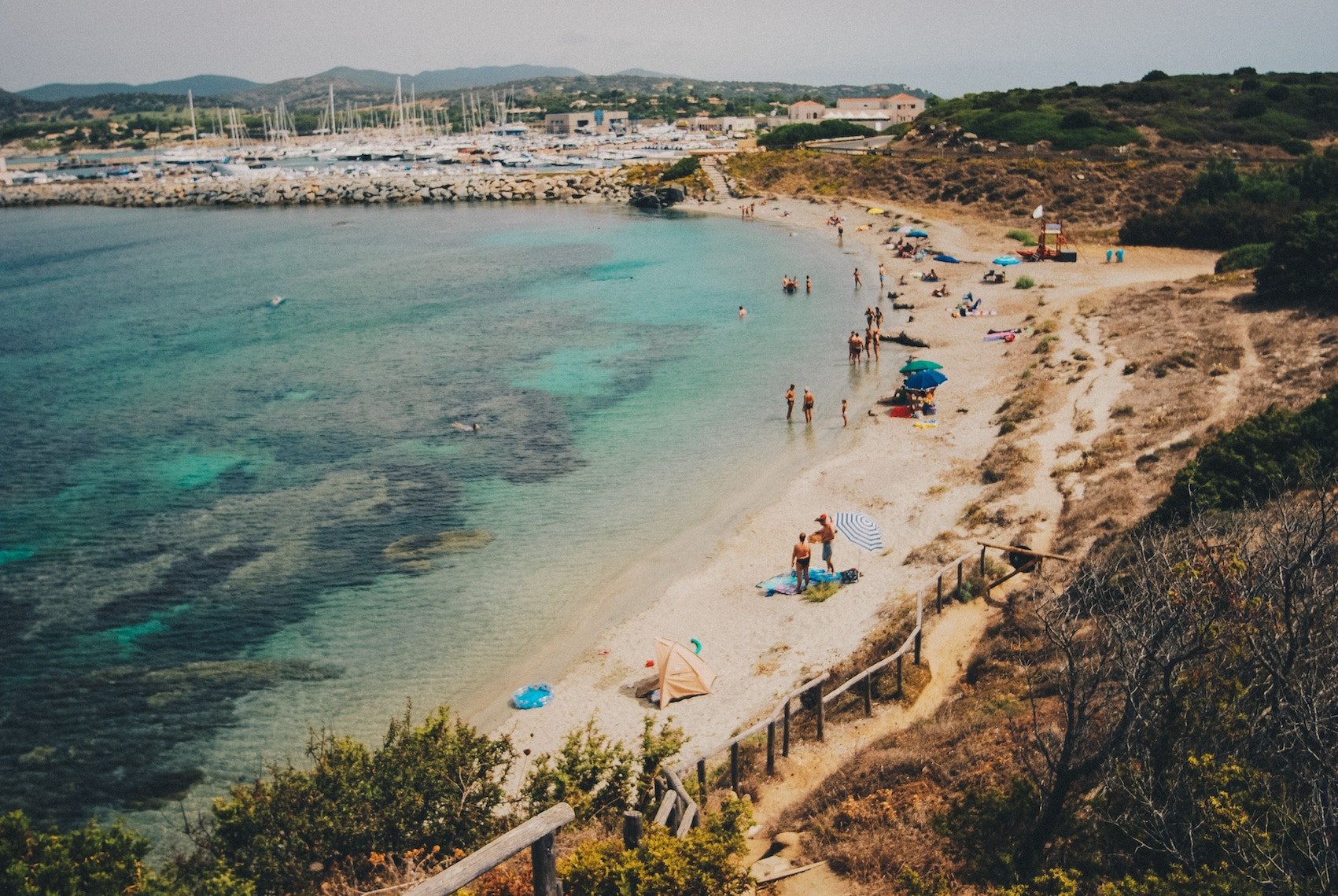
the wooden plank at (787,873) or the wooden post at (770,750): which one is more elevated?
the wooden plank at (787,873)

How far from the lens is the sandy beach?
16.9 m

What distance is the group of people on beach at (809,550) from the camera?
20.5 metres

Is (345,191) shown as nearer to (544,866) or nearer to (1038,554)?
(1038,554)

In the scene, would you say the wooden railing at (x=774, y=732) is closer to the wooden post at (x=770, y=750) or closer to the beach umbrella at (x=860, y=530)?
the wooden post at (x=770, y=750)

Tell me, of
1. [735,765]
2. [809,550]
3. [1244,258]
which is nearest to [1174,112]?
[1244,258]

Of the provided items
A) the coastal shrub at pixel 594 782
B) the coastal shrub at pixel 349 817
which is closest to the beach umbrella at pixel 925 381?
the coastal shrub at pixel 594 782

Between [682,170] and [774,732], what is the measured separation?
10130 cm

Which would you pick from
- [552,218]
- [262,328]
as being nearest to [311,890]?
[262,328]

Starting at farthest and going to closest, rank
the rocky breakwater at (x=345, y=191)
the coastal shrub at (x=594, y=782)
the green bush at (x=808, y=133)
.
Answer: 1. the green bush at (x=808, y=133)
2. the rocky breakwater at (x=345, y=191)
3. the coastal shrub at (x=594, y=782)

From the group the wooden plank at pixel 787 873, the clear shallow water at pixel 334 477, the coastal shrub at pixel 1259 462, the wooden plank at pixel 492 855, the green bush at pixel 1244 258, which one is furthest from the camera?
the green bush at pixel 1244 258

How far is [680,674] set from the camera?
17016 millimetres

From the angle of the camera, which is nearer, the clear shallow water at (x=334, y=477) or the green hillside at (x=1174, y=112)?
the clear shallow water at (x=334, y=477)

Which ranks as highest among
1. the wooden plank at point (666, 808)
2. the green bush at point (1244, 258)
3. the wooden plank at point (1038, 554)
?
the green bush at point (1244, 258)

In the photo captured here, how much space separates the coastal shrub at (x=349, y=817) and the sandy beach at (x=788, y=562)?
377 cm
